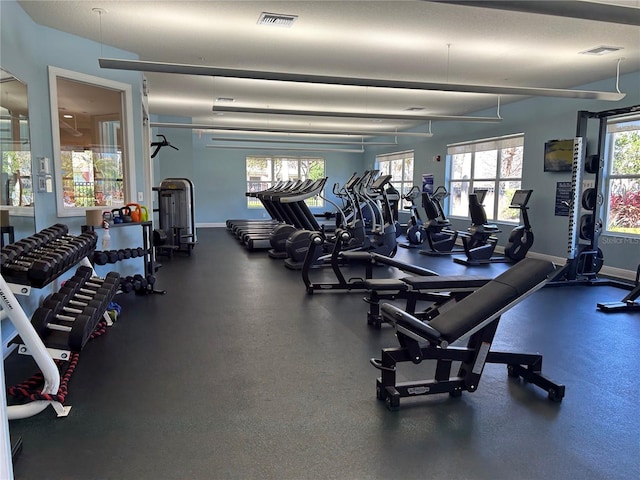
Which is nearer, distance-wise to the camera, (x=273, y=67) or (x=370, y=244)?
(x=273, y=67)

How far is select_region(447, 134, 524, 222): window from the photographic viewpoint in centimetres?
860

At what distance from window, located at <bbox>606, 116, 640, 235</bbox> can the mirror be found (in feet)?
23.8

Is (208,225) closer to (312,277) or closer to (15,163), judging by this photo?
(312,277)

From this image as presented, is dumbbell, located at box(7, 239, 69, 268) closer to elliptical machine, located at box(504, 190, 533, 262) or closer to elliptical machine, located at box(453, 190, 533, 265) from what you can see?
elliptical machine, located at box(453, 190, 533, 265)

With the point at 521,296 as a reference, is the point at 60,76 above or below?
above

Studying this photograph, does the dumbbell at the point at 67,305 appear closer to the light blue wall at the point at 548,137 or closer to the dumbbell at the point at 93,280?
the dumbbell at the point at 93,280

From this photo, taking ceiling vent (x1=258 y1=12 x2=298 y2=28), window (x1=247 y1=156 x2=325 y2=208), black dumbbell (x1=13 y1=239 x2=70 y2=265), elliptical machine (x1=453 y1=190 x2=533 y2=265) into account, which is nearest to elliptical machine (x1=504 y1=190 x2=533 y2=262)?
elliptical machine (x1=453 y1=190 x2=533 y2=265)

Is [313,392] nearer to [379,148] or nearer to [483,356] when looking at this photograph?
[483,356]

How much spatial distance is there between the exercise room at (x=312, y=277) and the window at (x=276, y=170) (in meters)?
5.36

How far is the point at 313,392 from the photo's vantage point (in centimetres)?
270

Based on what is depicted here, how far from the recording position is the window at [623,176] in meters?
6.33

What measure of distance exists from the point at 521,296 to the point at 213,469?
1790 millimetres

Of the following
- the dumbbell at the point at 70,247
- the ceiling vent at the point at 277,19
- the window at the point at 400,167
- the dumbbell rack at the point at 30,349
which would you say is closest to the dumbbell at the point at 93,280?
the dumbbell at the point at 70,247

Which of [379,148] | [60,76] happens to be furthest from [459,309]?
[379,148]
